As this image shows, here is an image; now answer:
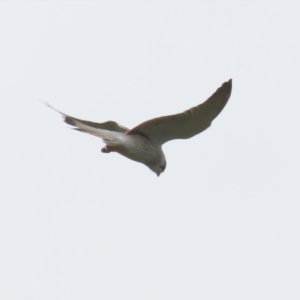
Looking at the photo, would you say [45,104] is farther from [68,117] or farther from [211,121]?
[211,121]

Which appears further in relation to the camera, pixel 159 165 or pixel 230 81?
pixel 159 165

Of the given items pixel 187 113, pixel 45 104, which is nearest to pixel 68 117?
pixel 45 104

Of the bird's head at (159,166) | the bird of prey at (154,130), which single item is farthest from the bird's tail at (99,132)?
the bird's head at (159,166)

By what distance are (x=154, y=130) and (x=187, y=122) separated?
46 cm

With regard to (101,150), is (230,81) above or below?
above

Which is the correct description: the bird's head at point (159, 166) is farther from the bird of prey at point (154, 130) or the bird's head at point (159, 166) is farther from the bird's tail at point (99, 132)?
the bird's tail at point (99, 132)

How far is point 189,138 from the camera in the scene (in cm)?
1461

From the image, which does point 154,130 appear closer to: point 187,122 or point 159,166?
point 187,122

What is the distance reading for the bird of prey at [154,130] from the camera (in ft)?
44.8

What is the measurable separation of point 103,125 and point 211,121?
1.49 m

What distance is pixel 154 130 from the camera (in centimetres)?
1425

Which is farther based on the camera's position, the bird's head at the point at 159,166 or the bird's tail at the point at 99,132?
the bird's head at the point at 159,166

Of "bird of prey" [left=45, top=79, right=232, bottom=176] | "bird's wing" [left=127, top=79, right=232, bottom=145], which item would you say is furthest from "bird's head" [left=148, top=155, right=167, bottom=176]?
"bird's wing" [left=127, top=79, right=232, bottom=145]

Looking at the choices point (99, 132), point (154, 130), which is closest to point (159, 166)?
point (154, 130)
